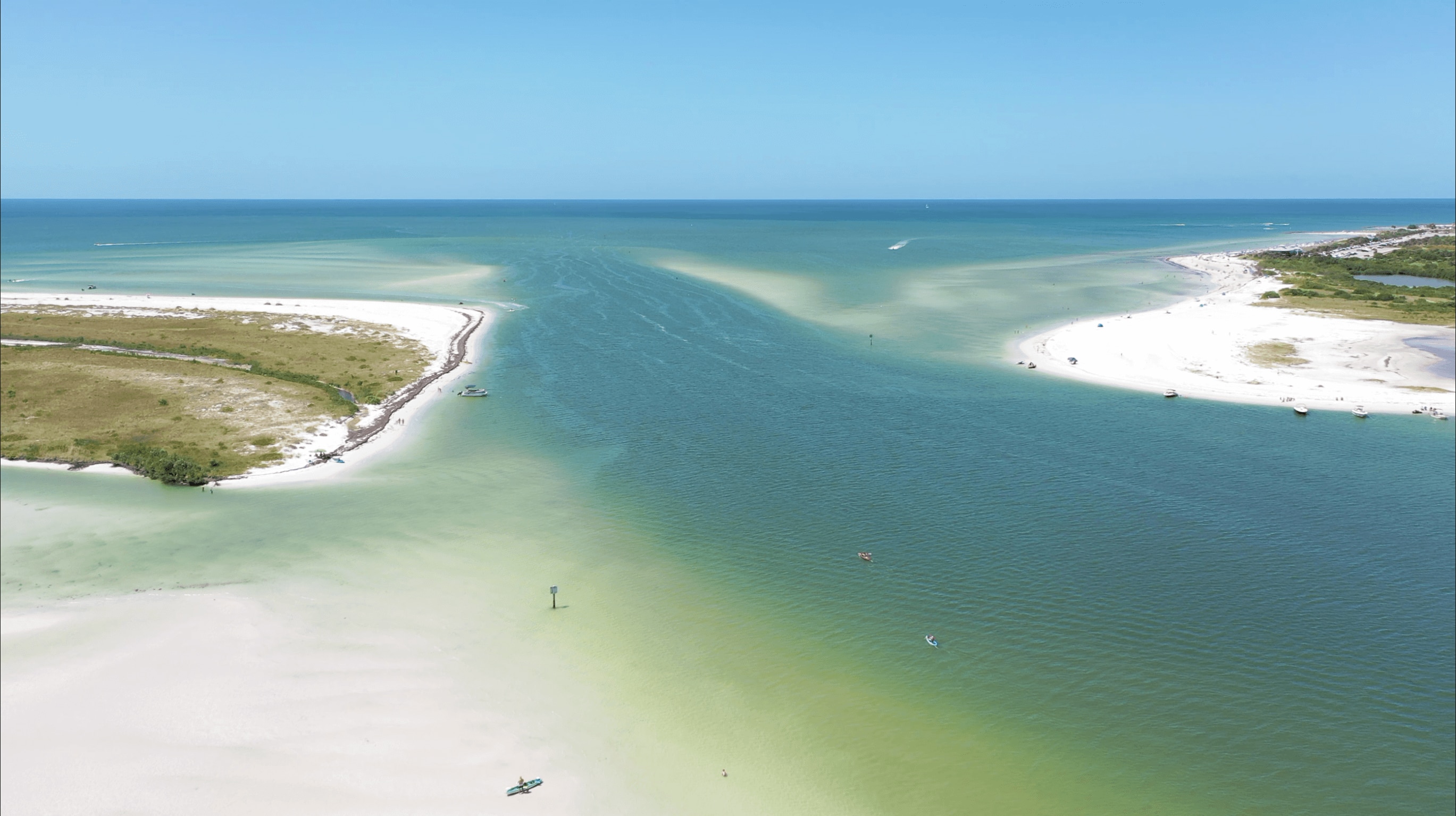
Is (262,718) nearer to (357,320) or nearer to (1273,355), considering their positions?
(357,320)

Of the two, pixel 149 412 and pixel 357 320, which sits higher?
pixel 357 320

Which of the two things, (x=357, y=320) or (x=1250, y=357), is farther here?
(x=357, y=320)

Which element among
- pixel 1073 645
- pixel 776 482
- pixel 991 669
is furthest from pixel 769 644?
pixel 776 482

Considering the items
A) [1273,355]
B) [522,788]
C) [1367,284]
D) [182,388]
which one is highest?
[1367,284]

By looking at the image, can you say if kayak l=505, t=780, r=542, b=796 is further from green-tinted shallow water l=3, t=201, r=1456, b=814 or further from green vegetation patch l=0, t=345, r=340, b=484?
green vegetation patch l=0, t=345, r=340, b=484

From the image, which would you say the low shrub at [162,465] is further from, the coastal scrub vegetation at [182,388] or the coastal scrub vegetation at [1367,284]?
the coastal scrub vegetation at [1367,284]

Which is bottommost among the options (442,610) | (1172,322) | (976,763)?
(976,763)

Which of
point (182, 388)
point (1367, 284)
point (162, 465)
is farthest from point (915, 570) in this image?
point (1367, 284)

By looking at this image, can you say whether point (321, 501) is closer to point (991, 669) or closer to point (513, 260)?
point (991, 669)
